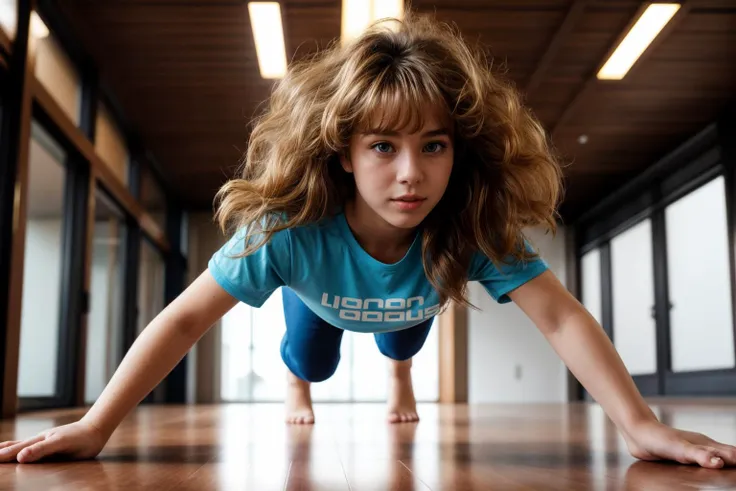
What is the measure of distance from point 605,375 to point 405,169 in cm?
48

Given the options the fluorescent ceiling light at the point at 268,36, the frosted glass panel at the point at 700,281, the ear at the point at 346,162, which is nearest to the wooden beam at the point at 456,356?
the frosted glass panel at the point at 700,281

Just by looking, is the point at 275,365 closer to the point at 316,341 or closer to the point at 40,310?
the point at 40,310

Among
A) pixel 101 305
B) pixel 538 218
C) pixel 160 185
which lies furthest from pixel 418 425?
pixel 160 185

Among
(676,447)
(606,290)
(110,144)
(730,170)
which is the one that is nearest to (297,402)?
(676,447)

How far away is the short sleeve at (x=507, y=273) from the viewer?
1482 millimetres

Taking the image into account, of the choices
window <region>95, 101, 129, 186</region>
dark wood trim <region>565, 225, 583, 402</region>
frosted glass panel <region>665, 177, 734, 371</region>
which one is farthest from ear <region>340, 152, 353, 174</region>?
dark wood trim <region>565, 225, 583, 402</region>

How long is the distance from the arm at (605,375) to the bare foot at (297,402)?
4.26ft

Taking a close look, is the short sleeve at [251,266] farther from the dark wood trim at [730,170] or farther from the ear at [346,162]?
the dark wood trim at [730,170]

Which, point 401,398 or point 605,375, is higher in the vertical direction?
point 605,375

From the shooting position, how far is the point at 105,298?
620 centimetres

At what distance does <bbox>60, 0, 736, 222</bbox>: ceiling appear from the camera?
4.47 metres

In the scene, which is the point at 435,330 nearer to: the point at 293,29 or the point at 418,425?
the point at 293,29

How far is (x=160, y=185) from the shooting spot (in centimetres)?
825

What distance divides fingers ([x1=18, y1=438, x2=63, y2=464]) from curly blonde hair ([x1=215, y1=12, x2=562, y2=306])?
44cm
